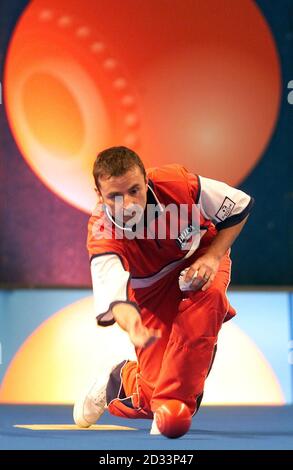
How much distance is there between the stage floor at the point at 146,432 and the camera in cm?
329

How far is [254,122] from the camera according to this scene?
20.1 feet

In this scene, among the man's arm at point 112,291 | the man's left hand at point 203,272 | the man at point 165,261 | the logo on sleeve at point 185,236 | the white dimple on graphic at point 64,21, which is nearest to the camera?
the man's arm at point 112,291

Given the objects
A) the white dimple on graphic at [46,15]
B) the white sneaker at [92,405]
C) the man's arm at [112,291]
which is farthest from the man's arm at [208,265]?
the white dimple on graphic at [46,15]

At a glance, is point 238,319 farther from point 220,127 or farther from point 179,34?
point 179,34

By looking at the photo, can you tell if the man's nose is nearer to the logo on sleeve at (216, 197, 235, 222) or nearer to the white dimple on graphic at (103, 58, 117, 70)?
the logo on sleeve at (216, 197, 235, 222)

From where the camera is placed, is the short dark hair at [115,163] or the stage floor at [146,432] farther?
the stage floor at [146,432]

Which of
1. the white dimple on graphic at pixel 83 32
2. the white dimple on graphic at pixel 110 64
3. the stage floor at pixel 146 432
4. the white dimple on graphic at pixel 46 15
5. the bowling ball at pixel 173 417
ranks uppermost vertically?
the white dimple on graphic at pixel 46 15

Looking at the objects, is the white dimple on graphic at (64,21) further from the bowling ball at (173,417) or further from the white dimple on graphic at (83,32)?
the bowling ball at (173,417)

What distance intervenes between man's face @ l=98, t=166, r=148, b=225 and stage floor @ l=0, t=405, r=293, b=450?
748mm

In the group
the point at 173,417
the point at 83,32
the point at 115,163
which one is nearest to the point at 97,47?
the point at 83,32

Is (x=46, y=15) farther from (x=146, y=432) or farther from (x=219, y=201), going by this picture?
(x=146, y=432)

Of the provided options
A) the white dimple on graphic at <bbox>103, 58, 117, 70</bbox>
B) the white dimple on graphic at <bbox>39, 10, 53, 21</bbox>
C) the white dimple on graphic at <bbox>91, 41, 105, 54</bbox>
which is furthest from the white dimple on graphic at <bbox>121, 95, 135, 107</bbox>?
the white dimple on graphic at <bbox>39, 10, 53, 21</bbox>

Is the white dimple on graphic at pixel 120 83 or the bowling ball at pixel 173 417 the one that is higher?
the white dimple on graphic at pixel 120 83

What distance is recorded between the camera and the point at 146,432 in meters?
3.79
